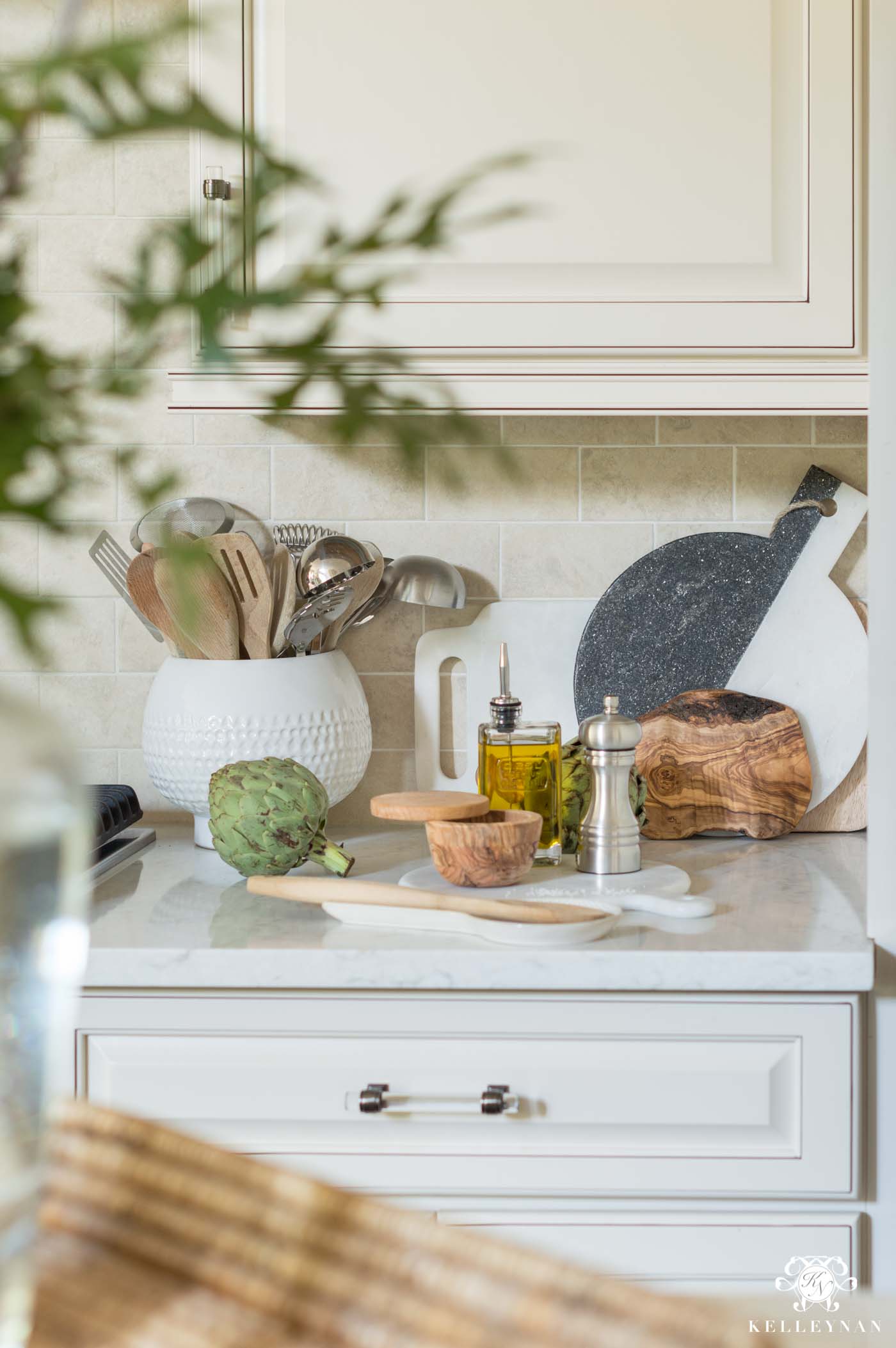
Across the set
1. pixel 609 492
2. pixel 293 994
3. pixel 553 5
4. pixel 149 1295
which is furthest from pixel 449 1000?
pixel 553 5

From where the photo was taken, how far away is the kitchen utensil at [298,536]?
1.67 meters

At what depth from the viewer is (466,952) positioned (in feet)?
3.61

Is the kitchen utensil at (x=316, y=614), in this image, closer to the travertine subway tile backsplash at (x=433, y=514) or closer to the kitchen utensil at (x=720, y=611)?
the travertine subway tile backsplash at (x=433, y=514)

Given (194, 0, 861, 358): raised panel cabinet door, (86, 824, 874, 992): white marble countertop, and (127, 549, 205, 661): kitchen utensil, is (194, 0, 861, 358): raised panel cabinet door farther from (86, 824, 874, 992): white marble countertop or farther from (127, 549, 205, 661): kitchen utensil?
(86, 824, 874, 992): white marble countertop

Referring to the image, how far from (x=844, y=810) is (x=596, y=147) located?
90cm

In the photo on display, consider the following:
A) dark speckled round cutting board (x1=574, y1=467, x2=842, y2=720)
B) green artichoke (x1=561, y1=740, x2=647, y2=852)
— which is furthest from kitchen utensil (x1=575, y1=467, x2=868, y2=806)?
green artichoke (x1=561, y1=740, x2=647, y2=852)

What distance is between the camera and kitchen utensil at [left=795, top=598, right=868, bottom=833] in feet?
5.34

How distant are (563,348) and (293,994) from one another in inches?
29.4

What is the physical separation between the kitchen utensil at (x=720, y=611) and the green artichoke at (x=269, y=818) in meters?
0.50

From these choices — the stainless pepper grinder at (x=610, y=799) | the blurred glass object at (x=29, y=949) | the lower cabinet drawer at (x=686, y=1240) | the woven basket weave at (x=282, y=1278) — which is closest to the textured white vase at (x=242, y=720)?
the stainless pepper grinder at (x=610, y=799)

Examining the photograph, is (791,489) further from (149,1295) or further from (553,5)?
(149,1295)

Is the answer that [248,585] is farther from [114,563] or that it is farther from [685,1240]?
[685,1240]

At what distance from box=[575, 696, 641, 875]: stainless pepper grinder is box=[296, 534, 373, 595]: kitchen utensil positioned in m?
0.41

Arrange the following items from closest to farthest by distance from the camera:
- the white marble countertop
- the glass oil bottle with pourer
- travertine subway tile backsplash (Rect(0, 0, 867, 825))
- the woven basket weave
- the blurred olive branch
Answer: the blurred olive branch, the woven basket weave, the white marble countertop, the glass oil bottle with pourer, travertine subway tile backsplash (Rect(0, 0, 867, 825))
